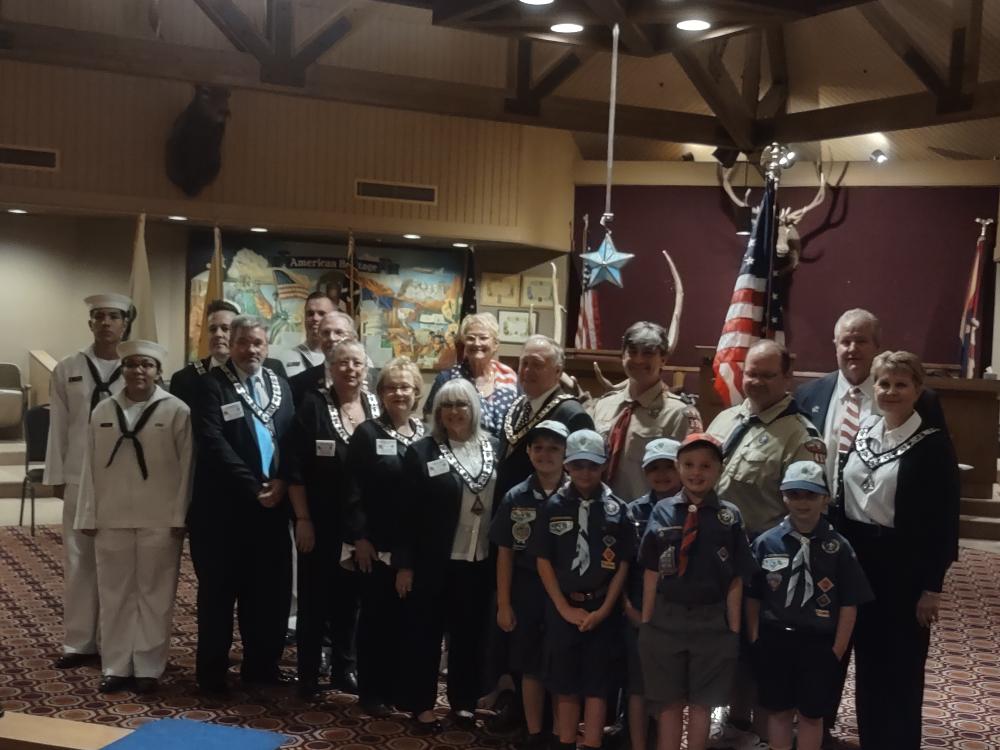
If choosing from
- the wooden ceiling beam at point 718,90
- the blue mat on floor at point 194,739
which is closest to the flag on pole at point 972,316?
the wooden ceiling beam at point 718,90

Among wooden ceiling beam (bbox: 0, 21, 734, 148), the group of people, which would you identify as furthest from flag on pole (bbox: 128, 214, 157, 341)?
the group of people

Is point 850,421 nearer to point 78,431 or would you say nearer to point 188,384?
point 188,384

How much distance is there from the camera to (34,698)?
4.11m

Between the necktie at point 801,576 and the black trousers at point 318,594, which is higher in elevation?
the necktie at point 801,576

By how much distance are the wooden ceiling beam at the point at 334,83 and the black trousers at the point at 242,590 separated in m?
4.12

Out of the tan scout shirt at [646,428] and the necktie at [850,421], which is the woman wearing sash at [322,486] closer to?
the tan scout shirt at [646,428]

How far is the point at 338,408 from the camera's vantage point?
13.5 feet

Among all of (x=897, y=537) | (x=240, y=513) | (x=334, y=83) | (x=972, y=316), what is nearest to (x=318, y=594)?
(x=240, y=513)

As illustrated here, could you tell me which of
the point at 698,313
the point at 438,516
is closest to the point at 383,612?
the point at 438,516

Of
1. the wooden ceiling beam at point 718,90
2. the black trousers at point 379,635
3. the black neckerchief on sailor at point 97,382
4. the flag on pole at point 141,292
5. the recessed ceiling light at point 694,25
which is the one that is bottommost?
the black trousers at point 379,635

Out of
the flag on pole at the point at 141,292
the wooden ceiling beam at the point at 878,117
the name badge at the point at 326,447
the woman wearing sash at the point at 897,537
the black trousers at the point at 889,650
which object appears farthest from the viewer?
the flag on pole at the point at 141,292

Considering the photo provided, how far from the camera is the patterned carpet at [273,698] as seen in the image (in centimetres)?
385

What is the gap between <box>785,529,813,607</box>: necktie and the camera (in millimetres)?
3330

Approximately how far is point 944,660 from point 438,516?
285 centimetres
